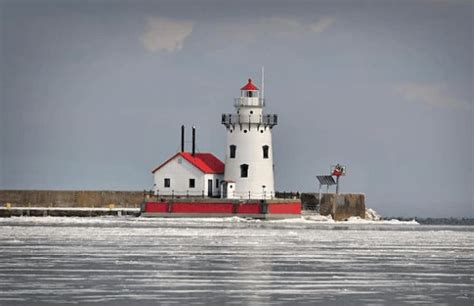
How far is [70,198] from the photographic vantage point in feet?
248

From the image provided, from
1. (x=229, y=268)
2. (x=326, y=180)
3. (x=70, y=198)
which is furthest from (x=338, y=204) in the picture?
(x=229, y=268)

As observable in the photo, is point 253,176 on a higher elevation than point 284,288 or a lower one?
higher

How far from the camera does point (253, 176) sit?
7275cm

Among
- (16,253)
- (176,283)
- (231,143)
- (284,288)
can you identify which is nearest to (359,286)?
(284,288)

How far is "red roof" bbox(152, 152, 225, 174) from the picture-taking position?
238ft

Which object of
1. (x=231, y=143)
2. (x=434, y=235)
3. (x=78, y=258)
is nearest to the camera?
(x=78, y=258)

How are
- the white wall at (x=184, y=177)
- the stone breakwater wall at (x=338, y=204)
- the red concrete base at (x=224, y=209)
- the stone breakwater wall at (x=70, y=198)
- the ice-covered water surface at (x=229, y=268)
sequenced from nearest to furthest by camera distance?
the ice-covered water surface at (x=229, y=268) < the red concrete base at (x=224, y=209) < the white wall at (x=184, y=177) < the stone breakwater wall at (x=338, y=204) < the stone breakwater wall at (x=70, y=198)

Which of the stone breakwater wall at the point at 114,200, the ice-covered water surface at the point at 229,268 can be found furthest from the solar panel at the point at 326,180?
the ice-covered water surface at the point at 229,268

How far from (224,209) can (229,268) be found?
36.7 meters

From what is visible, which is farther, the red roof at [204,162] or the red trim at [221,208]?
the red roof at [204,162]

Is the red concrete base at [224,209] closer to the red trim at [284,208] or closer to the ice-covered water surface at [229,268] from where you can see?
the red trim at [284,208]

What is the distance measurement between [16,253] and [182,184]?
3462 centimetres

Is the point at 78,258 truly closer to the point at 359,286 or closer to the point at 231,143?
the point at 359,286

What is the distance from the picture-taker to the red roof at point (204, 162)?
238ft
